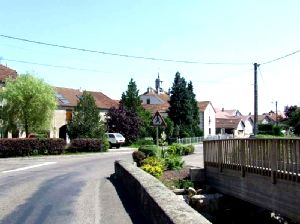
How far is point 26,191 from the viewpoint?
50.5 ft

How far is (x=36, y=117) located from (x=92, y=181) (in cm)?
2728

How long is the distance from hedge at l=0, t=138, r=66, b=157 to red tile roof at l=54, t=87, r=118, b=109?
23655mm

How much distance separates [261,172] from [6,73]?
43558 mm

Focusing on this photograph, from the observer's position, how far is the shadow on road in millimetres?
10148

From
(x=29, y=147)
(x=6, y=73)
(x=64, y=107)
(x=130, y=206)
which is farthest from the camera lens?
(x=64, y=107)

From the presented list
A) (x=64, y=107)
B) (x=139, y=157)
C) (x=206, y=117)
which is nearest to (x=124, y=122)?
(x=64, y=107)

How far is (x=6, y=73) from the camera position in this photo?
5272cm

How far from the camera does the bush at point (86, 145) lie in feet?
135

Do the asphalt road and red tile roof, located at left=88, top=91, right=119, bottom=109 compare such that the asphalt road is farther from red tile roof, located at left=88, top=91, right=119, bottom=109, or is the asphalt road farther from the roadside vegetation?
red tile roof, located at left=88, top=91, right=119, bottom=109

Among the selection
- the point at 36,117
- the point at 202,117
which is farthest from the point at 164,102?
the point at 36,117

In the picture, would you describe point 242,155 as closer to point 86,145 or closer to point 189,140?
point 86,145

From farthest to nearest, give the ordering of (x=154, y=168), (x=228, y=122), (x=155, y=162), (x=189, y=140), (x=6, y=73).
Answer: (x=228, y=122) → (x=189, y=140) → (x=6, y=73) → (x=155, y=162) → (x=154, y=168)

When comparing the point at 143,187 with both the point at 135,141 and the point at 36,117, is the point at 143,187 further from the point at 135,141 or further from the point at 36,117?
the point at 135,141

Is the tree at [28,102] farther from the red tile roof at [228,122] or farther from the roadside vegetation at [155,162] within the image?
the red tile roof at [228,122]
